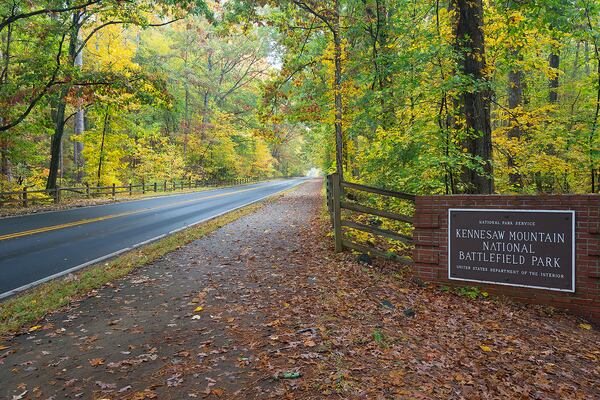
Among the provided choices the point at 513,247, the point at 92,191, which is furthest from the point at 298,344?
the point at 92,191

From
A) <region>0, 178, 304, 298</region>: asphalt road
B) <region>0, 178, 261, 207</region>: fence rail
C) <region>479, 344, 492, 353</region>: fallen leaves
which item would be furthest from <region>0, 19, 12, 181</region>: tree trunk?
<region>479, 344, 492, 353</region>: fallen leaves

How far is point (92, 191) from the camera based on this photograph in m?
25.0

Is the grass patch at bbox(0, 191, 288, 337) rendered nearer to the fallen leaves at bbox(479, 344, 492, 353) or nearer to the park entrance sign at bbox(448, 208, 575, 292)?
the fallen leaves at bbox(479, 344, 492, 353)

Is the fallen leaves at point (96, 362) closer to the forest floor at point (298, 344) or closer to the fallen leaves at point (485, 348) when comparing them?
the forest floor at point (298, 344)

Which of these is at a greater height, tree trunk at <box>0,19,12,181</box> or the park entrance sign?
tree trunk at <box>0,19,12,181</box>

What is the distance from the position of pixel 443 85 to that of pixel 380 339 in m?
5.20

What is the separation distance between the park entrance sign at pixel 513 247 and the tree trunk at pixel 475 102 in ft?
6.16

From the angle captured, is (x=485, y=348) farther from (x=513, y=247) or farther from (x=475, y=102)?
(x=475, y=102)

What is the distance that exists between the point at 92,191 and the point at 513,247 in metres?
26.6

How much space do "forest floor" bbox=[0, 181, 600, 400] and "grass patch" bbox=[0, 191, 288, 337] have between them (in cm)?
24

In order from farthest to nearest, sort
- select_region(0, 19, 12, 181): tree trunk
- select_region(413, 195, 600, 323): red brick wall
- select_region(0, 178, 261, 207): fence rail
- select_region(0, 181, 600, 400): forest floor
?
1. select_region(0, 178, 261, 207): fence rail
2. select_region(0, 19, 12, 181): tree trunk
3. select_region(413, 195, 600, 323): red brick wall
4. select_region(0, 181, 600, 400): forest floor

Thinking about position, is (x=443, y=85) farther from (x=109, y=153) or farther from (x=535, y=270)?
(x=109, y=153)

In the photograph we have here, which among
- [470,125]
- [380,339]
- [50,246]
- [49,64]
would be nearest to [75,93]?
[49,64]

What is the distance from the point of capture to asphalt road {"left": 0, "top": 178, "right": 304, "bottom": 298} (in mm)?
7203
